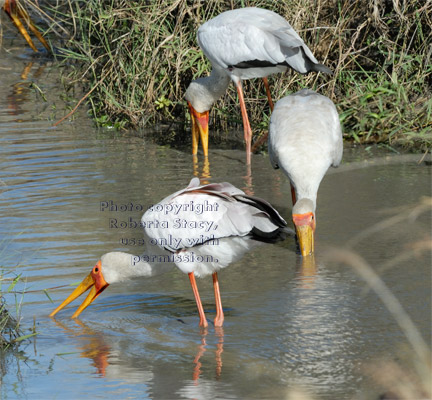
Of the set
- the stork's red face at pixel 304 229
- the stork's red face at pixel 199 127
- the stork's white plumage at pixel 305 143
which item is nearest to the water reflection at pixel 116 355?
the stork's red face at pixel 304 229

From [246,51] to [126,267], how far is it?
10.8ft

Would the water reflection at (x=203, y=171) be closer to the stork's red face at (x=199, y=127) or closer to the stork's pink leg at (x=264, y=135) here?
the stork's red face at (x=199, y=127)

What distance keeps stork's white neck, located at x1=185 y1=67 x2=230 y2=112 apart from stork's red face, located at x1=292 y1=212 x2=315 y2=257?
115 inches

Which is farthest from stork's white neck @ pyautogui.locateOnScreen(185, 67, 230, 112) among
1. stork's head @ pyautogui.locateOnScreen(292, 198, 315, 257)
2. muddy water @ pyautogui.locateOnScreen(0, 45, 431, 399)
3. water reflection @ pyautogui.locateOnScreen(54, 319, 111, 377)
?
water reflection @ pyautogui.locateOnScreen(54, 319, 111, 377)

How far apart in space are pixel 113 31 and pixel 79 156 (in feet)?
5.75

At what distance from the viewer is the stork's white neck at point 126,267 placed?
4.50 metres

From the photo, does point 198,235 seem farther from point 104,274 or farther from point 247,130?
point 247,130

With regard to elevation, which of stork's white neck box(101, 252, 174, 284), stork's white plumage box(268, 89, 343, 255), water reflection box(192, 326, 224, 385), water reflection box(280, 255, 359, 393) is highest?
stork's white plumage box(268, 89, 343, 255)

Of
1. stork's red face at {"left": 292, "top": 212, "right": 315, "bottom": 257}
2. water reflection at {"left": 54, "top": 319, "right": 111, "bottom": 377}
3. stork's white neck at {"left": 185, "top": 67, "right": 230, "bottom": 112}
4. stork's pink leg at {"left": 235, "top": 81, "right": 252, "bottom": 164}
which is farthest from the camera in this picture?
stork's white neck at {"left": 185, "top": 67, "right": 230, "bottom": 112}

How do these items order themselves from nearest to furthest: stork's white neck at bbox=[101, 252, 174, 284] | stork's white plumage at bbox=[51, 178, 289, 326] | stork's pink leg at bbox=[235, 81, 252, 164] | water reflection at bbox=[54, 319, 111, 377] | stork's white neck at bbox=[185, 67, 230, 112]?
water reflection at bbox=[54, 319, 111, 377]
stork's white plumage at bbox=[51, 178, 289, 326]
stork's white neck at bbox=[101, 252, 174, 284]
stork's pink leg at bbox=[235, 81, 252, 164]
stork's white neck at bbox=[185, 67, 230, 112]

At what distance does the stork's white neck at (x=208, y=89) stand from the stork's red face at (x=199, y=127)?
0.07 m

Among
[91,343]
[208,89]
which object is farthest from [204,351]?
[208,89]

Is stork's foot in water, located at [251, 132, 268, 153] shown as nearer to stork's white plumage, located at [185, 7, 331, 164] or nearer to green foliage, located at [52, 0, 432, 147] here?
stork's white plumage, located at [185, 7, 331, 164]

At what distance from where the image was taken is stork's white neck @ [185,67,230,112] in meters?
7.81
